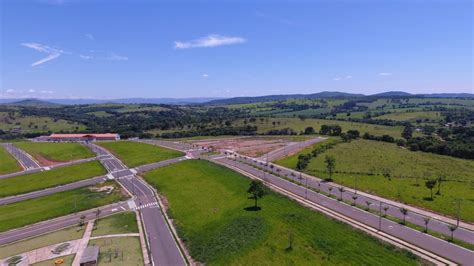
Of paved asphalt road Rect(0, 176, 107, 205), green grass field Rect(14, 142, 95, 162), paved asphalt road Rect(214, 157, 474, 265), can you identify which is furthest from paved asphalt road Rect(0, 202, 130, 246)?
green grass field Rect(14, 142, 95, 162)

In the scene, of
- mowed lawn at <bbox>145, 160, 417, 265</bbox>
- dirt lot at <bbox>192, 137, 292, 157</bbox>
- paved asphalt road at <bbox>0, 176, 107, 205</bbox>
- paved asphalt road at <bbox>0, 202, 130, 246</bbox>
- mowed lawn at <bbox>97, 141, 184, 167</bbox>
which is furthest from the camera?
dirt lot at <bbox>192, 137, 292, 157</bbox>

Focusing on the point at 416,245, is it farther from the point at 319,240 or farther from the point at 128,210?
the point at 128,210

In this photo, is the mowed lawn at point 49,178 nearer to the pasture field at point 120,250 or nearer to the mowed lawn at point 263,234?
the mowed lawn at point 263,234

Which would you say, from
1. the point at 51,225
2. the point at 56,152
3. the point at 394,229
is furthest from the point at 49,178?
the point at 394,229

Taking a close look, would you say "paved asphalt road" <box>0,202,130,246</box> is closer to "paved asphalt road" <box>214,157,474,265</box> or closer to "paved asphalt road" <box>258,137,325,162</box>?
"paved asphalt road" <box>214,157,474,265</box>

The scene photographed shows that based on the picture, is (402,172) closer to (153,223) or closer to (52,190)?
(153,223)

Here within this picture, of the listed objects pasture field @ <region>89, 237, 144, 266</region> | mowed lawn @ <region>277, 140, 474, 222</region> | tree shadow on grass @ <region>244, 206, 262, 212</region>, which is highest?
mowed lawn @ <region>277, 140, 474, 222</region>

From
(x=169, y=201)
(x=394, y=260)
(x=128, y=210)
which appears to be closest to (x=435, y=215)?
(x=394, y=260)
